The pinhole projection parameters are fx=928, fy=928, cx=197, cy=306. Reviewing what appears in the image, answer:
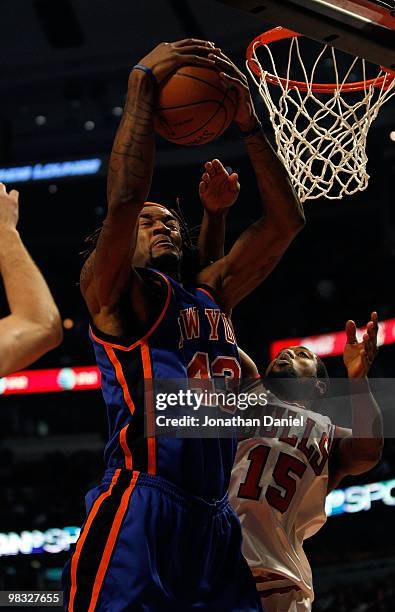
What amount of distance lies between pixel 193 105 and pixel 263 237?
59 cm

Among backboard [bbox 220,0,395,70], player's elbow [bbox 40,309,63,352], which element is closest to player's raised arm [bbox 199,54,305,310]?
backboard [bbox 220,0,395,70]

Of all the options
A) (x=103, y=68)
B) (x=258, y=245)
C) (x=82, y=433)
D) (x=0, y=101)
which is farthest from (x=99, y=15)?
(x=258, y=245)

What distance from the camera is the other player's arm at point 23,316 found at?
1868mm

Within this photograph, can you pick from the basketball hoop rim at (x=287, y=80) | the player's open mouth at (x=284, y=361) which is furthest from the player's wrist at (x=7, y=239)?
the player's open mouth at (x=284, y=361)

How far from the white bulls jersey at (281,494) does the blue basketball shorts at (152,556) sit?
1.06 meters

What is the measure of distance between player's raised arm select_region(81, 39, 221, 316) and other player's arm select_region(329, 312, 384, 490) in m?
1.17

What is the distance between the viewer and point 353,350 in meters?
3.60

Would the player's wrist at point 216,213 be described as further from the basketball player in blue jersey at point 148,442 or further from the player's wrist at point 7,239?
the player's wrist at point 7,239

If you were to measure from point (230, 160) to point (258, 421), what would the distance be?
9.01m

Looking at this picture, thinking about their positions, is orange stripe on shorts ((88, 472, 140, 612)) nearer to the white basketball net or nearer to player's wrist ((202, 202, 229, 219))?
player's wrist ((202, 202, 229, 219))

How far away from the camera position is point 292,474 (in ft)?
12.8

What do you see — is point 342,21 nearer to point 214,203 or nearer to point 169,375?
point 214,203

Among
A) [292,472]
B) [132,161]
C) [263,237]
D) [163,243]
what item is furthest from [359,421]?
[132,161]

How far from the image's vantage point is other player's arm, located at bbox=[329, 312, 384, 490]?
141 inches
